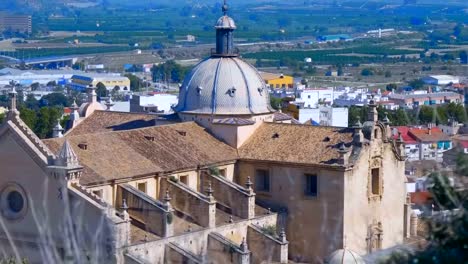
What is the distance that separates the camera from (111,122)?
45281mm

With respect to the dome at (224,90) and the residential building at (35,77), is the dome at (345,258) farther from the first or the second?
the residential building at (35,77)

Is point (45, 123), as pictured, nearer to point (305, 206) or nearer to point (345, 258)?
point (305, 206)

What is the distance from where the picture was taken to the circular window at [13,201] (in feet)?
118

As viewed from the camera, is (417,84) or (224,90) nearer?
(224,90)

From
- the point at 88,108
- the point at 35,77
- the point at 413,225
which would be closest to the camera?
the point at 413,225

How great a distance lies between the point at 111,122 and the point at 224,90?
522 cm

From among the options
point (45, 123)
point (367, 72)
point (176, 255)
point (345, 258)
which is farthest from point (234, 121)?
point (367, 72)

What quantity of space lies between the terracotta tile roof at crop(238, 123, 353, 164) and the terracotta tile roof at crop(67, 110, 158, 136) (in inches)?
174

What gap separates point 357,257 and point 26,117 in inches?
1411

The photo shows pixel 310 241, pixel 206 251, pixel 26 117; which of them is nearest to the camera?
pixel 206 251

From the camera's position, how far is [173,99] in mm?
92375

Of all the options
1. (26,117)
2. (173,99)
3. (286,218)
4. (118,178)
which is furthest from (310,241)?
(173,99)

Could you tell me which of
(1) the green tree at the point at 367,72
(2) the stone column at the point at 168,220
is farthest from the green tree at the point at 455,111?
(1) the green tree at the point at 367,72

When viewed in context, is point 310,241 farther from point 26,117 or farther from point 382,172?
point 26,117
